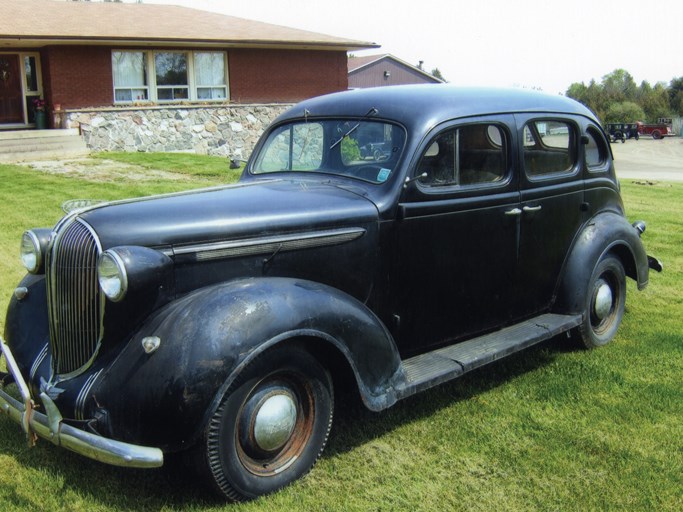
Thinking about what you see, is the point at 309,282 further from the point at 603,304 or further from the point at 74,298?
the point at 603,304

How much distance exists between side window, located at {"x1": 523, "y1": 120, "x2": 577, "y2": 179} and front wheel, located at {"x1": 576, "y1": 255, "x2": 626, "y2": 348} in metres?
0.74

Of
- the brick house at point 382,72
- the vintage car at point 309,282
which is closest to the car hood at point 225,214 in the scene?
the vintage car at point 309,282

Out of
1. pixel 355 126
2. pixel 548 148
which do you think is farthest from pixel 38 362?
pixel 548 148

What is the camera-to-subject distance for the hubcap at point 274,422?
3.10m

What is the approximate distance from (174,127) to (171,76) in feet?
6.03

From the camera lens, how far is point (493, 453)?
352 cm

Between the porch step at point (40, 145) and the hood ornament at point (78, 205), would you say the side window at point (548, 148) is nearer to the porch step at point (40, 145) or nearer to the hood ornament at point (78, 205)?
the hood ornament at point (78, 205)

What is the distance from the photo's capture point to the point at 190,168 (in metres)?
14.5

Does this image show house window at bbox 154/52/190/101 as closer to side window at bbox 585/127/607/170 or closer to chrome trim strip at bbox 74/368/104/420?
side window at bbox 585/127/607/170

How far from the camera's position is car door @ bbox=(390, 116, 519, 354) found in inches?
153

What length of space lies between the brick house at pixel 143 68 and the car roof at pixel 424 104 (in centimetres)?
1639

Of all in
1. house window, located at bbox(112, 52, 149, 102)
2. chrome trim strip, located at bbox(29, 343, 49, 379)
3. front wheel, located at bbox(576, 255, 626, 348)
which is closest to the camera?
chrome trim strip, located at bbox(29, 343, 49, 379)

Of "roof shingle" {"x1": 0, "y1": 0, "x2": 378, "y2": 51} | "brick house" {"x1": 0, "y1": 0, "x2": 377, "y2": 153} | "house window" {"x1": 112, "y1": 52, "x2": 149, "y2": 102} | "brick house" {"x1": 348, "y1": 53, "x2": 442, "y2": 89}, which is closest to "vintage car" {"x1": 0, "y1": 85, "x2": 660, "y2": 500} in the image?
"brick house" {"x1": 0, "y1": 0, "x2": 377, "y2": 153}

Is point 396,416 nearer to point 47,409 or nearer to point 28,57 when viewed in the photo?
point 47,409
